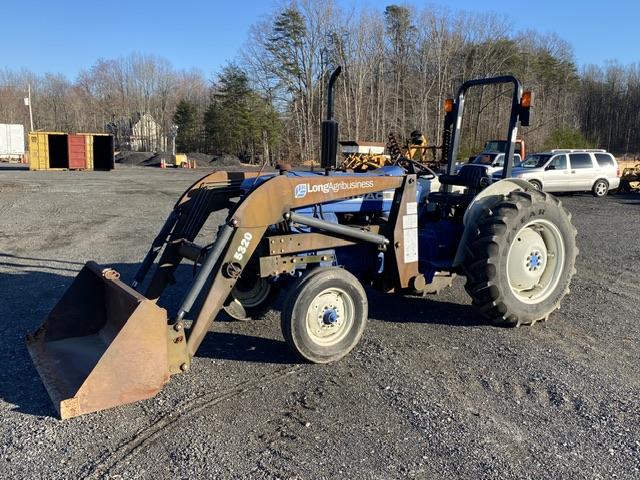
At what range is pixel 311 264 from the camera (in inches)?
190

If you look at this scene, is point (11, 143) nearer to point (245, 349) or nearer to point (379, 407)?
point (245, 349)

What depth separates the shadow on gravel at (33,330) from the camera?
3.93m

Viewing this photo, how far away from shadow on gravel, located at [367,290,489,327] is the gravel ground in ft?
0.07

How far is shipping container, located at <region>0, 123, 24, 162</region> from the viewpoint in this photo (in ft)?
144

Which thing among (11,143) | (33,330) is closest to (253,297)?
(33,330)

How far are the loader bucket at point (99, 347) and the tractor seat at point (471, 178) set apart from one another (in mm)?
3592

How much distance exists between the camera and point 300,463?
3117 millimetres

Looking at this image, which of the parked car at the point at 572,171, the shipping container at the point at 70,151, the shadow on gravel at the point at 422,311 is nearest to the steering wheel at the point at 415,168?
the shadow on gravel at the point at 422,311

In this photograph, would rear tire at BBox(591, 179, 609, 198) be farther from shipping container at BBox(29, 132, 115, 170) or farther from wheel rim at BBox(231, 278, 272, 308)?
shipping container at BBox(29, 132, 115, 170)

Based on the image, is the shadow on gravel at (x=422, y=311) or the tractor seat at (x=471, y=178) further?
the tractor seat at (x=471, y=178)

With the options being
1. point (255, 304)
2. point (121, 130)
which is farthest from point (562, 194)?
point (121, 130)

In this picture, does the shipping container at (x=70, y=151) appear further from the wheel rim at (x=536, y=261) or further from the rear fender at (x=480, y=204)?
the wheel rim at (x=536, y=261)

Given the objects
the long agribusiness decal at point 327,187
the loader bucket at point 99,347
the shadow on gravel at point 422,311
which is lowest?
the shadow on gravel at point 422,311

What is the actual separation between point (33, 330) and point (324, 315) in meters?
2.73
